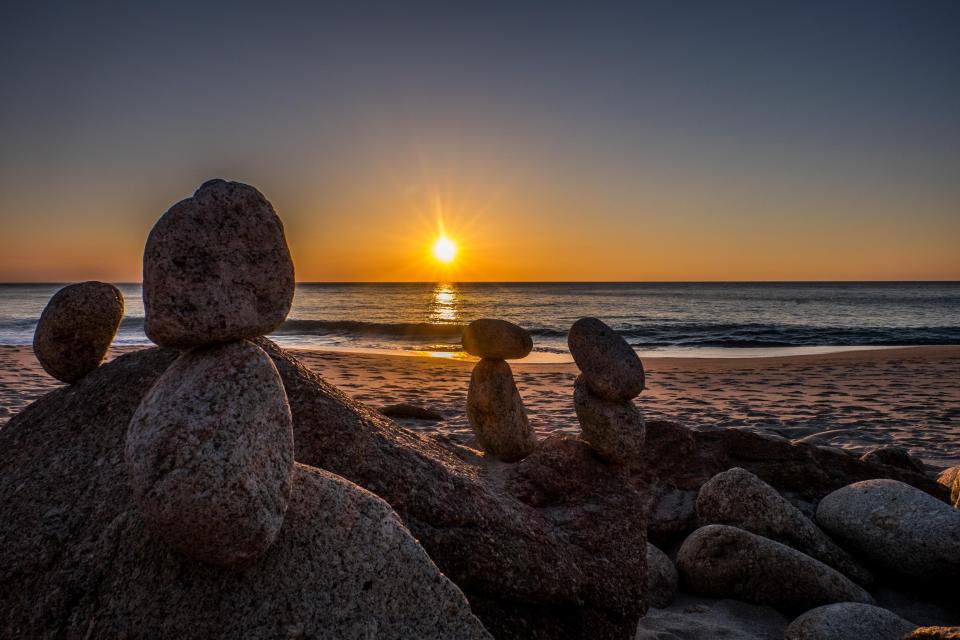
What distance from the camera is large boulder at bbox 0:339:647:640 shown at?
2453mm

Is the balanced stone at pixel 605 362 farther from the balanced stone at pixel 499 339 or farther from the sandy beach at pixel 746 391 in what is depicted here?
the sandy beach at pixel 746 391

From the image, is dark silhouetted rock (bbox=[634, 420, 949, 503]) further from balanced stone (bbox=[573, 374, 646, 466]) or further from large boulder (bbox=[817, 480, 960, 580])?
balanced stone (bbox=[573, 374, 646, 466])

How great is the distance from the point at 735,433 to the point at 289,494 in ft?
16.3

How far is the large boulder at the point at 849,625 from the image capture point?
3.09 meters

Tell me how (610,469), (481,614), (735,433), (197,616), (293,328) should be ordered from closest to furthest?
1. (197,616)
2. (481,614)
3. (610,469)
4. (735,433)
5. (293,328)

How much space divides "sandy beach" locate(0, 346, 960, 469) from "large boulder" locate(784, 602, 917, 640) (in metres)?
4.42

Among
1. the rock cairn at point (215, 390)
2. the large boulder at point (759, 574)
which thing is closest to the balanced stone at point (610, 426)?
the large boulder at point (759, 574)

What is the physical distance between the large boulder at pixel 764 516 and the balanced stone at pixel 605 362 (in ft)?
4.30

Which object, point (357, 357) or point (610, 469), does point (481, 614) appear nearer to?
point (610, 469)

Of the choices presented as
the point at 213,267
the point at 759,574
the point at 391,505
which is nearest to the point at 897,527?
the point at 759,574

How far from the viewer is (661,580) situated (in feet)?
13.4

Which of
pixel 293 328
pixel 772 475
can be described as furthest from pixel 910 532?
pixel 293 328

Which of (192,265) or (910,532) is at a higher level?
(192,265)

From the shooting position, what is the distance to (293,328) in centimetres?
3077
